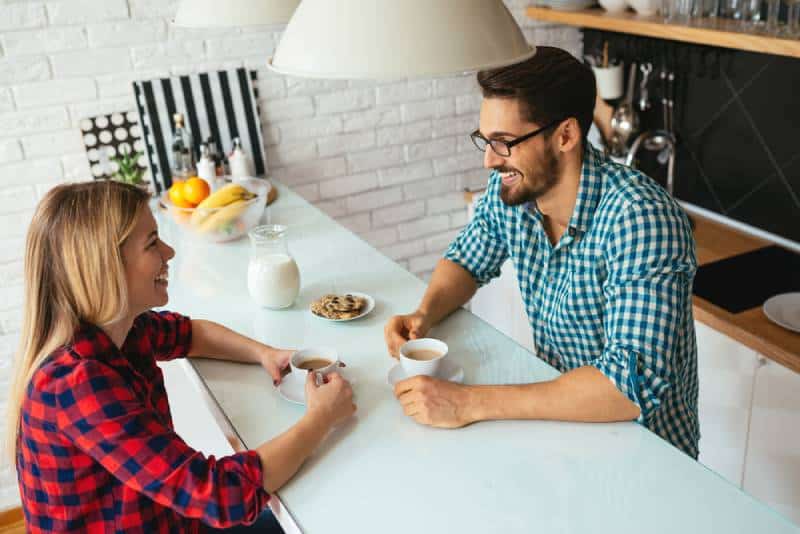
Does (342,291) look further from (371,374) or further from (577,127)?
(577,127)

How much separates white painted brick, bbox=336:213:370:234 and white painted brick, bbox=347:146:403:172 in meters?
0.19

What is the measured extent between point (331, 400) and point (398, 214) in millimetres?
1946

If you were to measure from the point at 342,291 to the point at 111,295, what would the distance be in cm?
75

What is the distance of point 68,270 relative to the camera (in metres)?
1.26

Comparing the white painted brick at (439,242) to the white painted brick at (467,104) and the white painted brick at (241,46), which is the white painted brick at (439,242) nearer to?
the white painted brick at (467,104)

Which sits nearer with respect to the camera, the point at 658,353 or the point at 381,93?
the point at 658,353

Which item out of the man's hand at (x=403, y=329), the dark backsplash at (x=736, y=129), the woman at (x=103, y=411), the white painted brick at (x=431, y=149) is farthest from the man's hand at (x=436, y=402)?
the white painted brick at (x=431, y=149)

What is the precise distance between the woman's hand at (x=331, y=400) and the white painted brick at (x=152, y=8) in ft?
5.48

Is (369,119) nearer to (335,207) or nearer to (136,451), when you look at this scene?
(335,207)

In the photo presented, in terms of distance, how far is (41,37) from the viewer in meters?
2.48

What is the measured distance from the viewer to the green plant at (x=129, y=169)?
268 cm

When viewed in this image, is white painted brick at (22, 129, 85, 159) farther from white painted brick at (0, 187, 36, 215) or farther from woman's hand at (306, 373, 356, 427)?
woman's hand at (306, 373, 356, 427)

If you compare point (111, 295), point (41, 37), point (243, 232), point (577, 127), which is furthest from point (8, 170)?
point (577, 127)

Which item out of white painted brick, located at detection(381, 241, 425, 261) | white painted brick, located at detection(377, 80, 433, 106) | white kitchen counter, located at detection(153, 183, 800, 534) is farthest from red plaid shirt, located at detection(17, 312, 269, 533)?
white painted brick, located at detection(381, 241, 425, 261)
